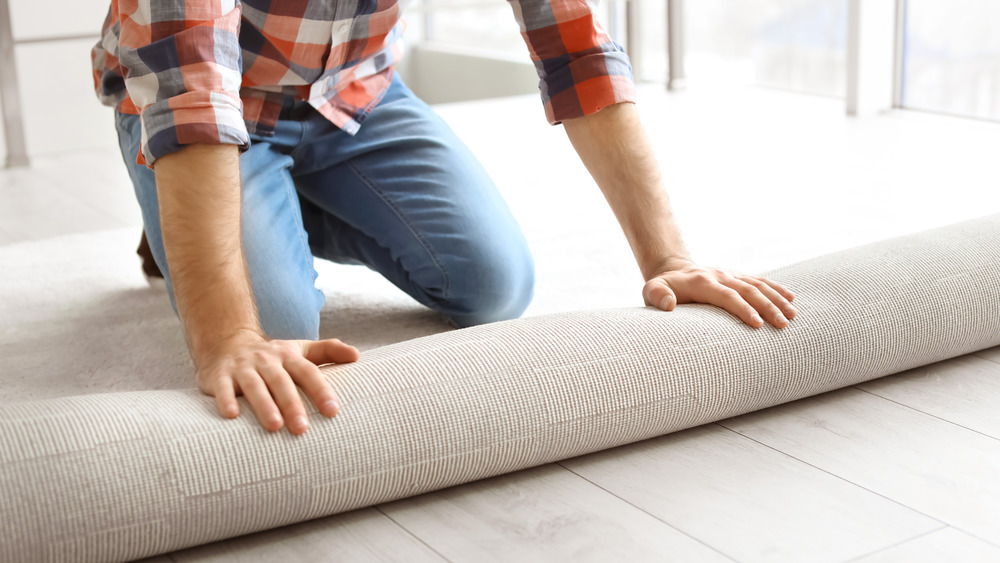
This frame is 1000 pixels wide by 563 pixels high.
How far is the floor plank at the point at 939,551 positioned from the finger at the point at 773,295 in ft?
1.16

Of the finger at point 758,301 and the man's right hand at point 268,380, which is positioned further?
the finger at point 758,301

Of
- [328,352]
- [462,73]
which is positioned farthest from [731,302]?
[462,73]

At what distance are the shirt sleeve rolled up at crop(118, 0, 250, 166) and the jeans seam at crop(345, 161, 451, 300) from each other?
50 centimetres

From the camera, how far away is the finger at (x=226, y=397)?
1.07m

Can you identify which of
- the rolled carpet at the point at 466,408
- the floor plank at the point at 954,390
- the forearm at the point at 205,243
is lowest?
the floor plank at the point at 954,390

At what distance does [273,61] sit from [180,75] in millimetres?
393

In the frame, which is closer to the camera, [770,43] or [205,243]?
[205,243]

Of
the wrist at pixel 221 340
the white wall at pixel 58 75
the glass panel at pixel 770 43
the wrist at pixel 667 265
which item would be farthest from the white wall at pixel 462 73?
the wrist at pixel 221 340

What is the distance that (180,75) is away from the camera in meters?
1.20

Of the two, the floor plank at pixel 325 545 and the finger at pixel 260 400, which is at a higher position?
the finger at pixel 260 400

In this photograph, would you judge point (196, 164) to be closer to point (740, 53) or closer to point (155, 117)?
point (155, 117)

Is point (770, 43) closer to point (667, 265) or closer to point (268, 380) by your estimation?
point (667, 265)

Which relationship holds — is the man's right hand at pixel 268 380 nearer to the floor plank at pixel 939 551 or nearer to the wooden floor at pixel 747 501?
the wooden floor at pixel 747 501

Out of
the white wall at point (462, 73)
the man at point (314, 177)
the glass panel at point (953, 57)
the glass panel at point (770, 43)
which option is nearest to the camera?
the man at point (314, 177)
